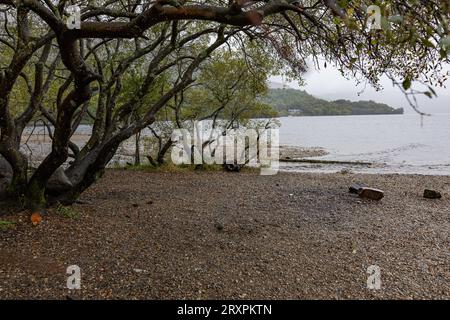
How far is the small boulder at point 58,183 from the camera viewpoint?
24.8ft

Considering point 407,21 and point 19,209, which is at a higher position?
point 407,21

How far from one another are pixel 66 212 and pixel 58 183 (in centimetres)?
75

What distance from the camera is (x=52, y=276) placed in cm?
471

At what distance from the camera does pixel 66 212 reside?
7.24 metres

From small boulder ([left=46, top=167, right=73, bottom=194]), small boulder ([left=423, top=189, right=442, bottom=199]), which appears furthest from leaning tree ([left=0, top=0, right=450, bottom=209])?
small boulder ([left=423, top=189, right=442, bottom=199])

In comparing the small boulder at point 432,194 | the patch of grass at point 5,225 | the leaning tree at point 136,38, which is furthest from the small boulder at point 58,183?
the small boulder at point 432,194

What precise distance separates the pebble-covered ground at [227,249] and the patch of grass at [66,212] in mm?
22

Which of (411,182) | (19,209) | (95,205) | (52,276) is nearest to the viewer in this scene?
(52,276)

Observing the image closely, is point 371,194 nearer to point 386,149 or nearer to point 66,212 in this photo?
point 66,212
